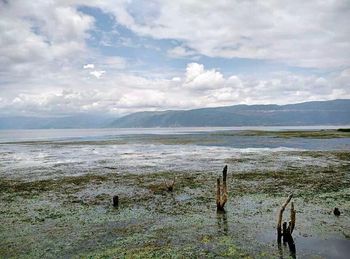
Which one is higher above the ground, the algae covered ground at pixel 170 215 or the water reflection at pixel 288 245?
the algae covered ground at pixel 170 215

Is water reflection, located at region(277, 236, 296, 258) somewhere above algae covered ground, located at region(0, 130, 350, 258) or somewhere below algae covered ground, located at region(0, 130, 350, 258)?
below

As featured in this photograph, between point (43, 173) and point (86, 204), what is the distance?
19419mm

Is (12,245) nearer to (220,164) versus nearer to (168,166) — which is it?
(168,166)

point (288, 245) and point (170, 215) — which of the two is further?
point (170, 215)

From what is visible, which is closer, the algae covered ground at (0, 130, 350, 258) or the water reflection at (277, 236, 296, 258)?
the water reflection at (277, 236, 296, 258)

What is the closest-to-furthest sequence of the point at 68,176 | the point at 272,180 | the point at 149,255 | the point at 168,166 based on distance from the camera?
the point at 149,255, the point at 272,180, the point at 68,176, the point at 168,166

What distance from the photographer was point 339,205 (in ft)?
79.1

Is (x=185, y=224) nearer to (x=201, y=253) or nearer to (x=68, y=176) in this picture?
(x=201, y=253)

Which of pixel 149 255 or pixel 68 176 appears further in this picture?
pixel 68 176

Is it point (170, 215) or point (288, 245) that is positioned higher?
point (170, 215)

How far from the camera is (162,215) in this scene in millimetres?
23000

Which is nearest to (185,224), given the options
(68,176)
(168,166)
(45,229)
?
(45,229)

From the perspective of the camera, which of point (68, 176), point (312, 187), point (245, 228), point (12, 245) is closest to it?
point (12, 245)

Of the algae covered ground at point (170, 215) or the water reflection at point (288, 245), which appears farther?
the algae covered ground at point (170, 215)
